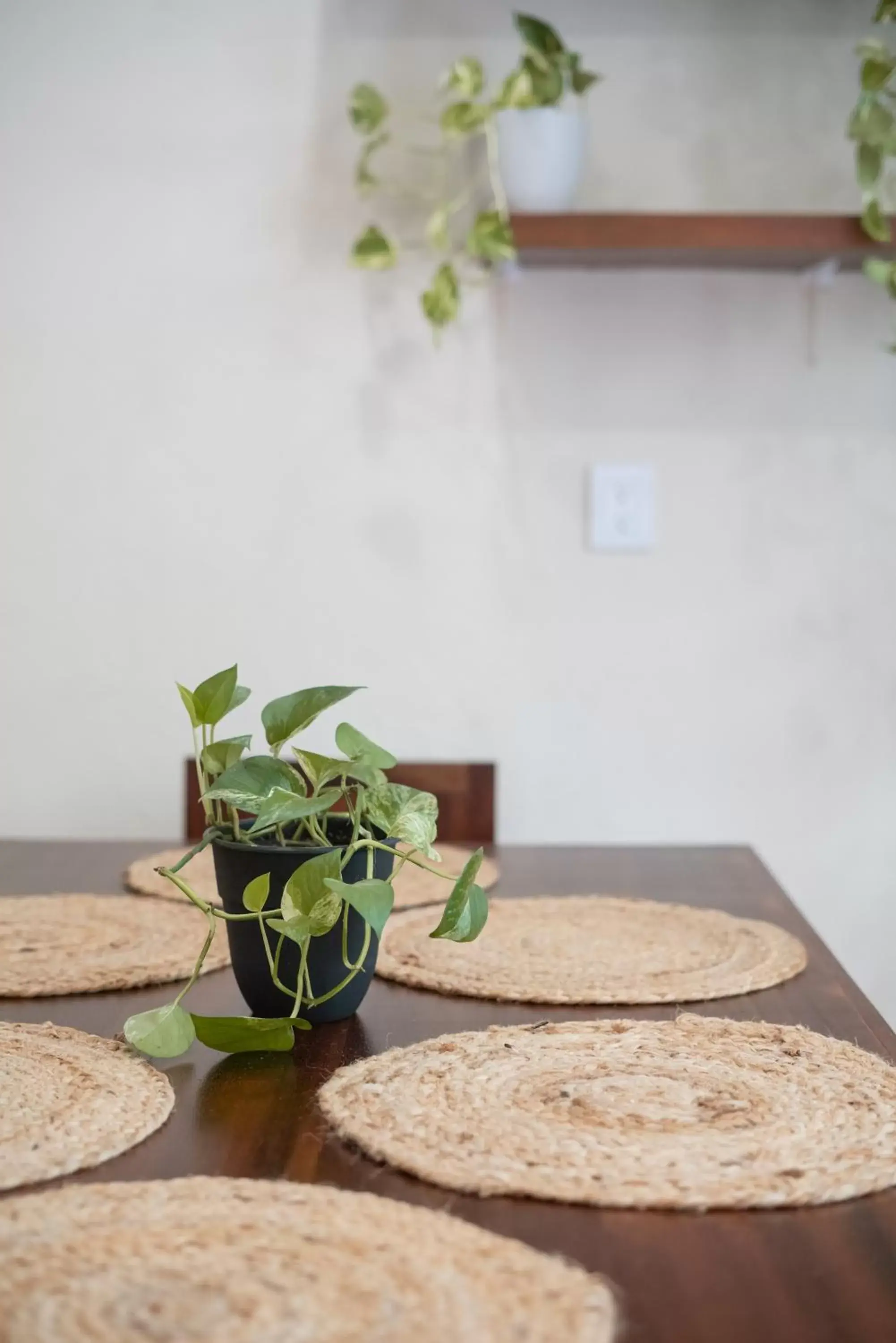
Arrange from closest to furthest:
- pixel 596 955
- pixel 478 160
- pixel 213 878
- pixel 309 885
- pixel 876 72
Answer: pixel 309 885 → pixel 596 955 → pixel 213 878 → pixel 876 72 → pixel 478 160

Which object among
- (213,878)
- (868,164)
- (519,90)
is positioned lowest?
(213,878)

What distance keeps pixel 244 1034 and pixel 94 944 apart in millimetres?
325

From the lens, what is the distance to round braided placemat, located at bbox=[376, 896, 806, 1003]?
38.6 inches

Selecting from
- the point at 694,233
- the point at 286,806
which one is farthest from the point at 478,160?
the point at 286,806

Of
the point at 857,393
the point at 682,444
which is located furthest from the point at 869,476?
the point at 682,444

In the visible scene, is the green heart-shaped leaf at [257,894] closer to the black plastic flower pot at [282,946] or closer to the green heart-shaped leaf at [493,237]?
the black plastic flower pot at [282,946]

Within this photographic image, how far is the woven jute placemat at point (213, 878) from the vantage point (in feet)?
4.31

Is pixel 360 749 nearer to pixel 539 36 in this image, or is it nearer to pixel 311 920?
pixel 311 920

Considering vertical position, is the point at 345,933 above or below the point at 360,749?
below

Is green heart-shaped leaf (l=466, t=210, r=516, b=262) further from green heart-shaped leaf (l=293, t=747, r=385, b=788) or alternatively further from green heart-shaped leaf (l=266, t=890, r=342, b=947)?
green heart-shaped leaf (l=266, t=890, r=342, b=947)

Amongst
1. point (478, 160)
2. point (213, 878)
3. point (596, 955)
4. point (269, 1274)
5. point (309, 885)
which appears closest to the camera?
point (269, 1274)

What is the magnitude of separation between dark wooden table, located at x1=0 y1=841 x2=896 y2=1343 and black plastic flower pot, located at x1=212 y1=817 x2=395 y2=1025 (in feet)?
0.09

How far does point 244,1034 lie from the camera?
0.83 meters

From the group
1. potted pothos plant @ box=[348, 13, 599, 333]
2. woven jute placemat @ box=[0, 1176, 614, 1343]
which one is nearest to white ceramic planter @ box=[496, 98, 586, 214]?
potted pothos plant @ box=[348, 13, 599, 333]
